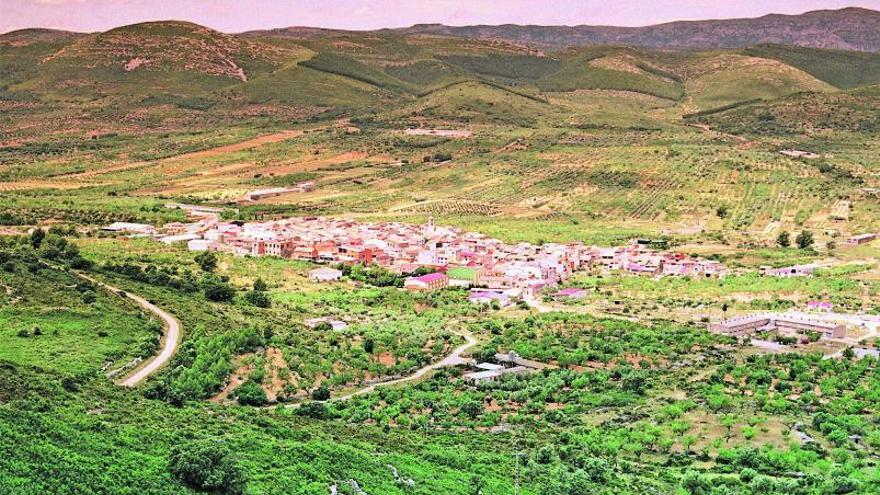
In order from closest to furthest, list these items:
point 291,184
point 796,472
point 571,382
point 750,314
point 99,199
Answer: point 796,472 → point 571,382 → point 750,314 → point 99,199 → point 291,184

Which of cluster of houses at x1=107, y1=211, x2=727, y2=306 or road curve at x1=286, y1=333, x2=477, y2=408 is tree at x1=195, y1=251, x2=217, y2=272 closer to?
cluster of houses at x1=107, y1=211, x2=727, y2=306

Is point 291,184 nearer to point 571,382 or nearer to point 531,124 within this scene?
point 531,124

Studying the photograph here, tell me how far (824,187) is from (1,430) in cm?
9668

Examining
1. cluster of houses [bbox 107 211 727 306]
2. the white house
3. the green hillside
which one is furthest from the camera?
the green hillside

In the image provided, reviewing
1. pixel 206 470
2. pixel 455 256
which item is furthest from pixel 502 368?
pixel 455 256

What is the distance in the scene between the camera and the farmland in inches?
1164

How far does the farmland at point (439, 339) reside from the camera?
29.6 m

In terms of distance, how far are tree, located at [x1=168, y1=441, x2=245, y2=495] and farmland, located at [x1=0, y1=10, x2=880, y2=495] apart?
0.07m

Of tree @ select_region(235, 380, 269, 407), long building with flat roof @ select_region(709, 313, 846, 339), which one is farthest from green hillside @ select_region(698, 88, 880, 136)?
tree @ select_region(235, 380, 269, 407)

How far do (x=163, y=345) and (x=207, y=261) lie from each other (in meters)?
25.3

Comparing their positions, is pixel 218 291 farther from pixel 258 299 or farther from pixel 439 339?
pixel 439 339

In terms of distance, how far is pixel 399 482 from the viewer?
2912 cm

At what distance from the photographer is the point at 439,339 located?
50.6 meters

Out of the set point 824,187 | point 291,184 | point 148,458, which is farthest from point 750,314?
point 291,184
